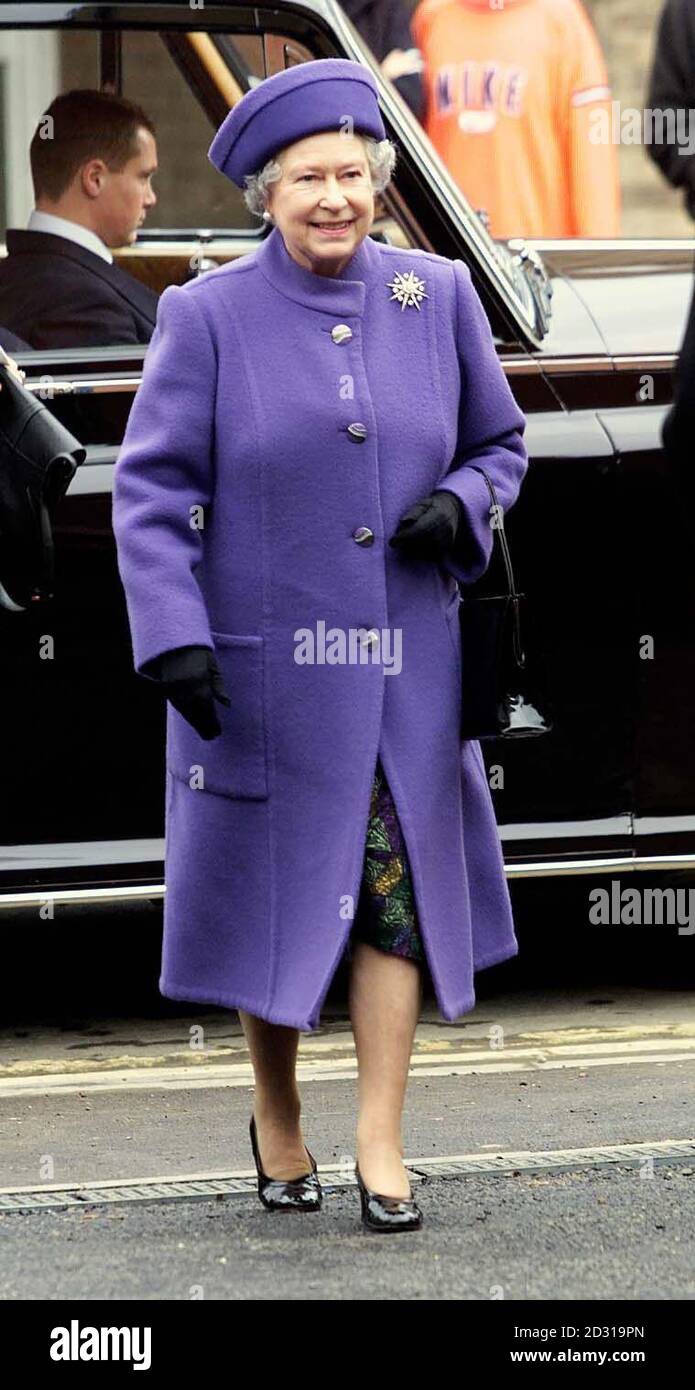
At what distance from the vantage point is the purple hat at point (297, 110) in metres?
4.01

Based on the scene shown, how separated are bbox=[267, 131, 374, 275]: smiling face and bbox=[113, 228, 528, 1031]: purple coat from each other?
0.07 meters

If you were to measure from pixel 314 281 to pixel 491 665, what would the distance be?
0.62 metres

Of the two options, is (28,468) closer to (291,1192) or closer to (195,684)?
(195,684)

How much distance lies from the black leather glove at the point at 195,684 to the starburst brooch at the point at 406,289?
640 mm

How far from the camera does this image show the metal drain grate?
4.25m

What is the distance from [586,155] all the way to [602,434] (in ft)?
6.50

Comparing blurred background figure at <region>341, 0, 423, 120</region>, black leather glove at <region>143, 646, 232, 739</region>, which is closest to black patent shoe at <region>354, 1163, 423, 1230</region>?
black leather glove at <region>143, 646, 232, 739</region>

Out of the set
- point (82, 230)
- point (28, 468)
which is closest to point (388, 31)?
point (82, 230)

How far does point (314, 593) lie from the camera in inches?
159

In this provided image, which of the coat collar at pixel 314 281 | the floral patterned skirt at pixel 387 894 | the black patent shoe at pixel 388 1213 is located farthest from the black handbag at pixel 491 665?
the black patent shoe at pixel 388 1213

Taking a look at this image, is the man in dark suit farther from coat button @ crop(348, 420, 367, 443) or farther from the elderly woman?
coat button @ crop(348, 420, 367, 443)

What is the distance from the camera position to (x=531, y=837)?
564cm
